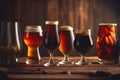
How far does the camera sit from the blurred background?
315 centimetres

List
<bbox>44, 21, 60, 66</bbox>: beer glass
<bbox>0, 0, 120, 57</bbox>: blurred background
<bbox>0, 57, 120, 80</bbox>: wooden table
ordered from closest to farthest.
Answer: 1. <bbox>0, 57, 120, 80</bbox>: wooden table
2. <bbox>44, 21, 60, 66</bbox>: beer glass
3. <bbox>0, 0, 120, 57</bbox>: blurred background

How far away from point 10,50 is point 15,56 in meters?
0.05

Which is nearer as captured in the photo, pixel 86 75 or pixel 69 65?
pixel 86 75

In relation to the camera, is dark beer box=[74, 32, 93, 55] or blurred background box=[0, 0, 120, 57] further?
blurred background box=[0, 0, 120, 57]

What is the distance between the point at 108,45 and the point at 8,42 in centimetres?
45

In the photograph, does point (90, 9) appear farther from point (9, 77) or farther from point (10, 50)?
point (9, 77)

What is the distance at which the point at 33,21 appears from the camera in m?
3.15

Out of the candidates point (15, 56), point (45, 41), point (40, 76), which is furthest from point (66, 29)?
point (40, 76)

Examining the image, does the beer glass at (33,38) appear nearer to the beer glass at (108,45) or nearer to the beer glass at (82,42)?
the beer glass at (82,42)

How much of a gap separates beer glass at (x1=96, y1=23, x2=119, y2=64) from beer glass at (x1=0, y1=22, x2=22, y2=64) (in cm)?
37

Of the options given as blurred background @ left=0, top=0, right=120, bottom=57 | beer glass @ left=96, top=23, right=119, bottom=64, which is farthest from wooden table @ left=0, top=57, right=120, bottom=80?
blurred background @ left=0, top=0, right=120, bottom=57

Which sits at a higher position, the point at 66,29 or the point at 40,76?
the point at 66,29

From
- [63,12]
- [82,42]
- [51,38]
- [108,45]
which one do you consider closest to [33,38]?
[51,38]

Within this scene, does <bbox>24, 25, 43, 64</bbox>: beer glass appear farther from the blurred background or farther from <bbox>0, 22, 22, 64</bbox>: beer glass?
the blurred background
